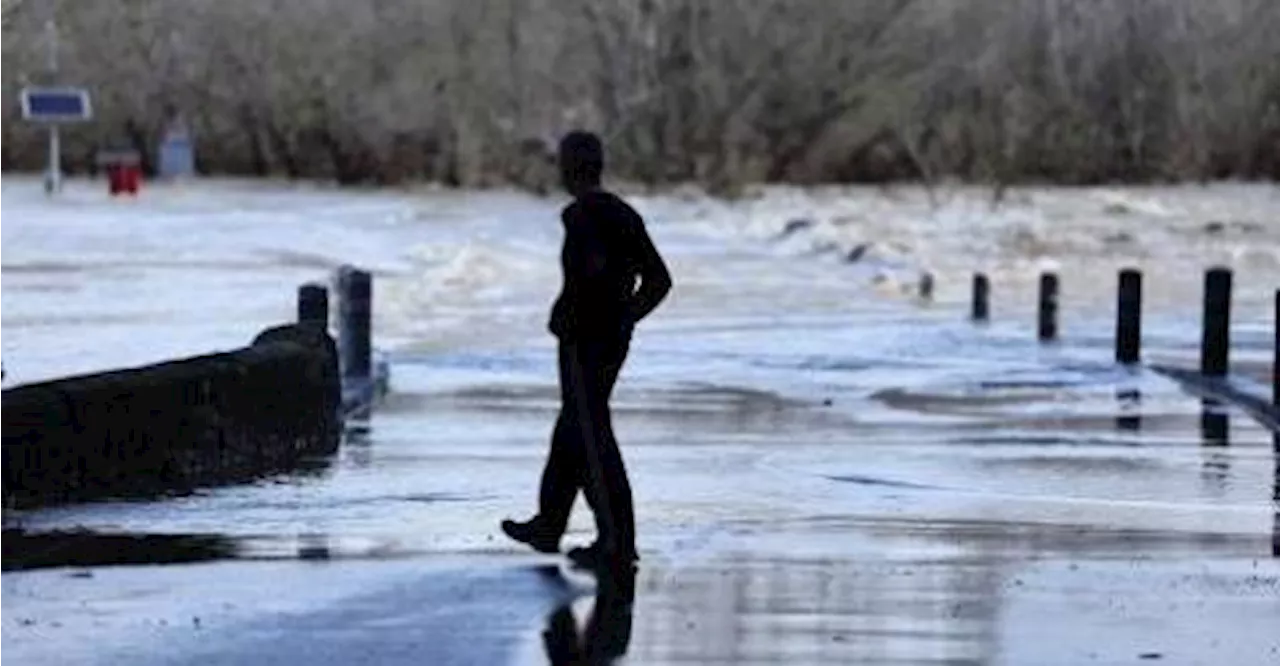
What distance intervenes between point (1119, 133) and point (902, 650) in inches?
3428

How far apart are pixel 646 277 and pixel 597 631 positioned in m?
2.06

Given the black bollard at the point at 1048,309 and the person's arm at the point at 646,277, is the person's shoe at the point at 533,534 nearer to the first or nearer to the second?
the person's arm at the point at 646,277

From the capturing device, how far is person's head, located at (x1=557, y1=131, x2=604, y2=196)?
46.0ft

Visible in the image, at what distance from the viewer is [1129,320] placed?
106 feet

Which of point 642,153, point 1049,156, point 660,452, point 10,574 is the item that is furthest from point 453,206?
point 10,574

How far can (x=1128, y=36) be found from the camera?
322ft

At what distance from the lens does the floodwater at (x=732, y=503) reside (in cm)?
1248

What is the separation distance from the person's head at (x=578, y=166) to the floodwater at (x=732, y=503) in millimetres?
1540

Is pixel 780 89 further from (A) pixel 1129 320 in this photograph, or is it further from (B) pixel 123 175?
(A) pixel 1129 320

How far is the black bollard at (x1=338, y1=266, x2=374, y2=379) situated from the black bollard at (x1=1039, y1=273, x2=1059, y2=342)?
10571 mm

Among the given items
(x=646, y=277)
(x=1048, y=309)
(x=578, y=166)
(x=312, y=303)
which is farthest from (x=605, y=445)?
(x=1048, y=309)

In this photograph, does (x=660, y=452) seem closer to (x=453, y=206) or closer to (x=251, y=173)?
(x=453, y=206)

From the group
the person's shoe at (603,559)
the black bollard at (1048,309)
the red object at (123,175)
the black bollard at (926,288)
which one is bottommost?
the red object at (123,175)

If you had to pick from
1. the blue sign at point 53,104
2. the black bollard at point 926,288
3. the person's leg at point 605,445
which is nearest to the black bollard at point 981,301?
the black bollard at point 926,288
